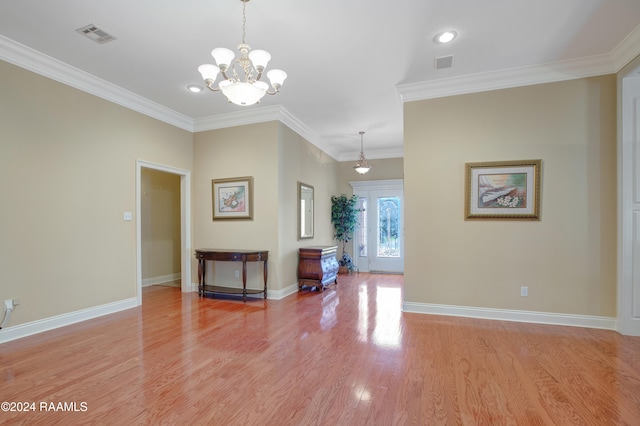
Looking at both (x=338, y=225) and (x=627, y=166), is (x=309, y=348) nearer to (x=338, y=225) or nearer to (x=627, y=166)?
(x=627, y=166)

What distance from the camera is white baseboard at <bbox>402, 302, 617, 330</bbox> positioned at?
3.48m

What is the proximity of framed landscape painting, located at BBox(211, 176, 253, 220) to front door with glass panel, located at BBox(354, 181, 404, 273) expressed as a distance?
12.0 ft

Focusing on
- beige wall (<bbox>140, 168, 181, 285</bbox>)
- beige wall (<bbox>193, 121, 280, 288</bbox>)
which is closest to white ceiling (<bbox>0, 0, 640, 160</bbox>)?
beige wall (<bbox>193, 121, 280, 288</bbox>)

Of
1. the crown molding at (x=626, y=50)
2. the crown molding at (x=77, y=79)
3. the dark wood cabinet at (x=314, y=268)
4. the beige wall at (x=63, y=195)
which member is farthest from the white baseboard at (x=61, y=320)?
the crown molding at (x=626, y=50)

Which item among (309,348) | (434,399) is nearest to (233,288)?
(309,348)

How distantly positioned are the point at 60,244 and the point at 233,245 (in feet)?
7.46

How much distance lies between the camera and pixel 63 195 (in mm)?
3621

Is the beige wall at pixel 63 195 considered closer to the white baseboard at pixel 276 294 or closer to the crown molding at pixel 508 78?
the white baseboard at pixel 276 294

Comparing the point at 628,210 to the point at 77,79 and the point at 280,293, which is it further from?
the point at 77,79

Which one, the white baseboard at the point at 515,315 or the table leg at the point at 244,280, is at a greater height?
the table leg at the point at 244,280

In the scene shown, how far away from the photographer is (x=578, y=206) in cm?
356

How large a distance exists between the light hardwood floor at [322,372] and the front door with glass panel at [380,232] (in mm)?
3844

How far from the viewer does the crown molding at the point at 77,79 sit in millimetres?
3156

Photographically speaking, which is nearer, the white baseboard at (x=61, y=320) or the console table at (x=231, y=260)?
the white baseboard at (x=61, y=320)
